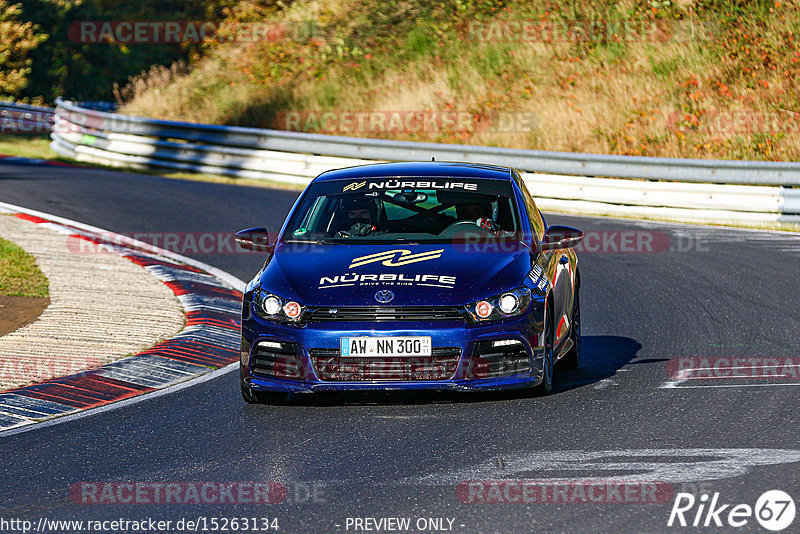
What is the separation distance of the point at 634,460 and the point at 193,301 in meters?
6.78

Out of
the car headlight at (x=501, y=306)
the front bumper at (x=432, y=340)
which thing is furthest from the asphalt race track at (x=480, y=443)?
the car headlight at (x=501, y=306)

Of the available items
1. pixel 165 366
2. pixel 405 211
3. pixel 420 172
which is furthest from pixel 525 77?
pixel 165 366

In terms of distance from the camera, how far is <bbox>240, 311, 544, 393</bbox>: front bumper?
7566 mm

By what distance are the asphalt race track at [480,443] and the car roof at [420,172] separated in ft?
5.28

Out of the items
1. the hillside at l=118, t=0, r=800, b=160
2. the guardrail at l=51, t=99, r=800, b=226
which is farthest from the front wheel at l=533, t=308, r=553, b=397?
the hillside at l=118, t=0, r=800, b=160

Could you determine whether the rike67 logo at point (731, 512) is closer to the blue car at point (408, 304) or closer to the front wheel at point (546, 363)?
the blue car at point (408, 304)

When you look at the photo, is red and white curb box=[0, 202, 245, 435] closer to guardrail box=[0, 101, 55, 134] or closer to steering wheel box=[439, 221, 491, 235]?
steering wheel box=[439, 221, 491, 235]

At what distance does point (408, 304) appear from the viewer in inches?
301

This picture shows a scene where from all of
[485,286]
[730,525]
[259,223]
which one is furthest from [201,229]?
[730,525]

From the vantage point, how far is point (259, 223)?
1803 cm

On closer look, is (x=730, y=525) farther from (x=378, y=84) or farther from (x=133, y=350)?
(x=378, y=84)

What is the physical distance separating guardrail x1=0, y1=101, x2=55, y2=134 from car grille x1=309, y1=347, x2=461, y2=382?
2740cm

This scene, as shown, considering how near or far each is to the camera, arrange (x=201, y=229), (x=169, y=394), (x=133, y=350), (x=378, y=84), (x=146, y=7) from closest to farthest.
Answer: (x=169, y=394) < (x=133, y=350) < (x=201, y=229) < (x=378, y=84) < (x=146, y=7)

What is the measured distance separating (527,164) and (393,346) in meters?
13.9
